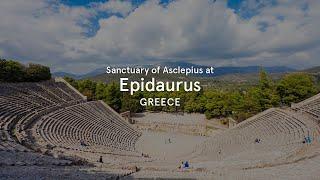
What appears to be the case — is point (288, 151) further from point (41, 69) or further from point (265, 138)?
Answer: point (41, 69)

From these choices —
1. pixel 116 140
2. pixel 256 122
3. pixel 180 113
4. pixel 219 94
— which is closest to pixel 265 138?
pixel 256 122

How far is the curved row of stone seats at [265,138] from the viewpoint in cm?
2324

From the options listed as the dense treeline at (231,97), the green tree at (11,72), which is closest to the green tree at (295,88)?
the dense treeline at (231,97)

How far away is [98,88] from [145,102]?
1087cm

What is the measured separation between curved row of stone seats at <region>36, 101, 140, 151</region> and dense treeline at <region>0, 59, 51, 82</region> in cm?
1055

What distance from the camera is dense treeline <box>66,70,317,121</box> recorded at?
4609cm

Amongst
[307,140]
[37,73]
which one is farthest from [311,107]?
[37,73]

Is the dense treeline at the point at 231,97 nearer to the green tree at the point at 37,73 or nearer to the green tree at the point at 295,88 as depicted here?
the green tree at the point at 295,88

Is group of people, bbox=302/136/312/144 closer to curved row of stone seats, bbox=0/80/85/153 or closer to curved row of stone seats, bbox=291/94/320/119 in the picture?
curved row of stone seats, bbox=291/94/320/119

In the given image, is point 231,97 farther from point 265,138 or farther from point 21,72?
point 21,72

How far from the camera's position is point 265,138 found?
3031cm

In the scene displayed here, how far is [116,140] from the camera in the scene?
3806cm

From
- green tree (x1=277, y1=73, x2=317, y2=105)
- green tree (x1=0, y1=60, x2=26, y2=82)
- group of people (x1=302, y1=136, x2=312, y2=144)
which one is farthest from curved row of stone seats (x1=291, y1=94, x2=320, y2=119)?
green tree (x1=0, y1=60, x2=26, y2=82)

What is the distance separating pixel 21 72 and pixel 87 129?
20.6m
